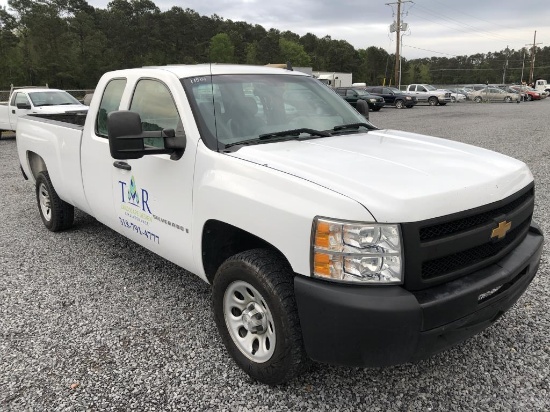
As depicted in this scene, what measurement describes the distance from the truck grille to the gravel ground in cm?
80

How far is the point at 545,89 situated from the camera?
54.6 meters

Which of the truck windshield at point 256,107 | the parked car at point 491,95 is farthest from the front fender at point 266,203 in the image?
the parked car at point 491,95

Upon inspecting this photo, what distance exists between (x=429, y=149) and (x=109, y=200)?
2.66m

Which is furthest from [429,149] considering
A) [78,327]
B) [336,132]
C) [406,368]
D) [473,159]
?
[78,327]

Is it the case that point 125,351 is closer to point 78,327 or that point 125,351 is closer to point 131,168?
point 78,327

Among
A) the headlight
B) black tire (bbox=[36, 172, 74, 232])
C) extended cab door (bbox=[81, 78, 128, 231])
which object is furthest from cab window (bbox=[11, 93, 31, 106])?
the headlight

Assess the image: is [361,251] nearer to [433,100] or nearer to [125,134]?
[125,134]

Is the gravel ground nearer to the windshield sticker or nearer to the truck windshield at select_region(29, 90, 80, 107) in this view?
the windshield sticker

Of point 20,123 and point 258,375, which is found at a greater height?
point 20,123

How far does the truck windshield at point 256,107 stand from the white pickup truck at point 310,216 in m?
0.01

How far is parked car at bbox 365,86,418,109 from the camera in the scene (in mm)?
33000

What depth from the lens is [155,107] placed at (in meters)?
3.56

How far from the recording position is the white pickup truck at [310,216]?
2.19m

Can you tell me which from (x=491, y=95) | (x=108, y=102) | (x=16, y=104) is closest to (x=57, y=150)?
(x=108, y=102)
